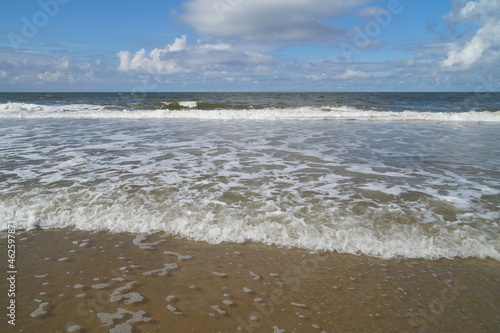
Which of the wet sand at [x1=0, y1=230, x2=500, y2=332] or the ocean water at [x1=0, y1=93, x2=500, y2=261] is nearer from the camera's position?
the wet sand at [x1=0, y1=230, x2=500, y2=332]

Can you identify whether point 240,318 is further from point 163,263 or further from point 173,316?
point 163,263

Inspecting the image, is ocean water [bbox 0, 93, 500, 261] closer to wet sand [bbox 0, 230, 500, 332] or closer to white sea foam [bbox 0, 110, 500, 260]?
white sea foam [bbox 0, 110, 500, 260]

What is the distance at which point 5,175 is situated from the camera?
237 inches

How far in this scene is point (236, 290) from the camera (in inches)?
107

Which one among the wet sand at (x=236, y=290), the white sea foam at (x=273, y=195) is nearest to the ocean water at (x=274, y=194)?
the white sea foam at (x=273, y=195)

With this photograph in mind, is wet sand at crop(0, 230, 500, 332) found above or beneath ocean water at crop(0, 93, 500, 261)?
beneath

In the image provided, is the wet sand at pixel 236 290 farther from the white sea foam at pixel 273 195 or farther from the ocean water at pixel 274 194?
the ocean water at pixel 274 194

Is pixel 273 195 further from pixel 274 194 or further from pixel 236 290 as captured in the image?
pixel 236 290

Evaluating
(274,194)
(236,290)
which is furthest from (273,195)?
(236,290)

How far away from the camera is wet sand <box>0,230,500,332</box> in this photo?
233cm

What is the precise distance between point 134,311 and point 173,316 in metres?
0.36

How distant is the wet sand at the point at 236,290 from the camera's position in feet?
7.63

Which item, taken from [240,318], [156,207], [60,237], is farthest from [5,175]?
[240,318]

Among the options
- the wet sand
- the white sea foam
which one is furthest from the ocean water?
the wet sand
